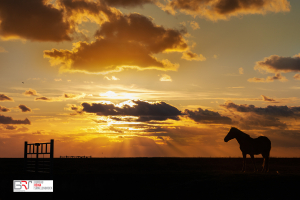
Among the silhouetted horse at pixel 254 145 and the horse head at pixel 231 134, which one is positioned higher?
the horse head at pixel 231 134
